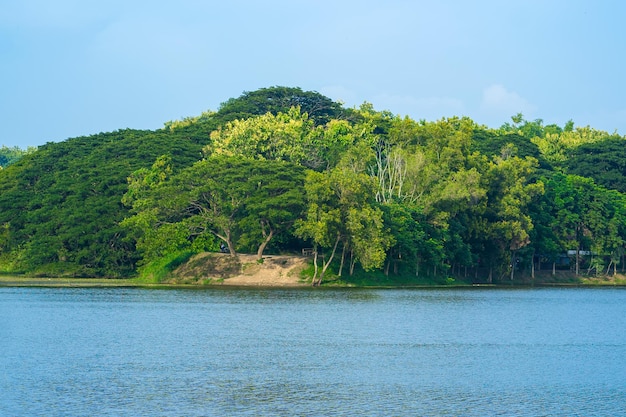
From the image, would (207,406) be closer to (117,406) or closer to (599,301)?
(117,406)

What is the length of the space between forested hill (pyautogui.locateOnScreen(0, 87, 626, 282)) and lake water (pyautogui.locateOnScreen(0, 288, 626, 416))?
52.7 ft

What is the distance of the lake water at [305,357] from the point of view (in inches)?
1172

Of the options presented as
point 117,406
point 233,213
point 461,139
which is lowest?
point 117,406

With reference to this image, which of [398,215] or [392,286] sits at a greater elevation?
[398,215]

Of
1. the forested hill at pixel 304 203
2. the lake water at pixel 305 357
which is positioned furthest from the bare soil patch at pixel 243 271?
the lake water at pixel 305 357

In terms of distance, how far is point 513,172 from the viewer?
95.8m

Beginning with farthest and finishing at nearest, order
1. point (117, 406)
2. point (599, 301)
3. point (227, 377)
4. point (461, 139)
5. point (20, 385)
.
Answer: point (461, 139) → point (599, 301) → point (227, 377) → point (20, 385) → point (117, 406)

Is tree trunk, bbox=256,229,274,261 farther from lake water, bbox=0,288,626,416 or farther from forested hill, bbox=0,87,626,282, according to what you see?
lake water, bbox=0,288,626,416

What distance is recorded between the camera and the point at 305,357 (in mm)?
39312

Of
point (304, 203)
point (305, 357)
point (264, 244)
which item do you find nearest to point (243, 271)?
point (264, 244)

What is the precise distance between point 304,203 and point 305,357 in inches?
1665

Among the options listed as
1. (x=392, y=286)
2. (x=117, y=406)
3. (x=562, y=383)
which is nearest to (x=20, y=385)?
(x=117, y=406)

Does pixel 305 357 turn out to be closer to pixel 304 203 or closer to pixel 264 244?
pixel 304 203

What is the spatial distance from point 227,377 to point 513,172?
217 ft
